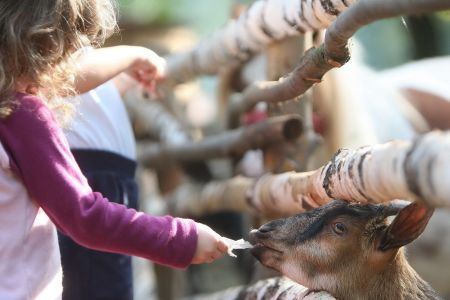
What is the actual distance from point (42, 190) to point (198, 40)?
6163 millimetres

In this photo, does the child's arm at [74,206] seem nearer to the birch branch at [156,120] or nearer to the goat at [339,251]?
the goat at [339,251]

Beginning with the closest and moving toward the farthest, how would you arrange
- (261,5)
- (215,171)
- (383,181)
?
(383,181)
(261,5)
(215,171)

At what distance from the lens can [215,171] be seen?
179 inches

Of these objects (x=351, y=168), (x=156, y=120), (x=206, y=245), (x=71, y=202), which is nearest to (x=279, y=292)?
(x=206, y=245)

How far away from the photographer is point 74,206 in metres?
1.59

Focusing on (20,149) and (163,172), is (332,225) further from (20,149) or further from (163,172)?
(163,172)

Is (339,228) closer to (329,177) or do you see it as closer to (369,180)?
(329,177)

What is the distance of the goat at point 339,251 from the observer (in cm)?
183

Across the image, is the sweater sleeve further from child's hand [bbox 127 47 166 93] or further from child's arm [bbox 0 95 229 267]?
child's hand [bbox 127 47 166 93]

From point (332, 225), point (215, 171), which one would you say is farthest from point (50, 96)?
point (215, 171)

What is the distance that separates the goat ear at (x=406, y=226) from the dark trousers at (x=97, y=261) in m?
0.69

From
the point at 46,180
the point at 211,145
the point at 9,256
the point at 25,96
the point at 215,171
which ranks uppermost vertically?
the point at 25,96

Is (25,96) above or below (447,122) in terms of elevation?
above

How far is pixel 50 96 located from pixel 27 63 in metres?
0.12
